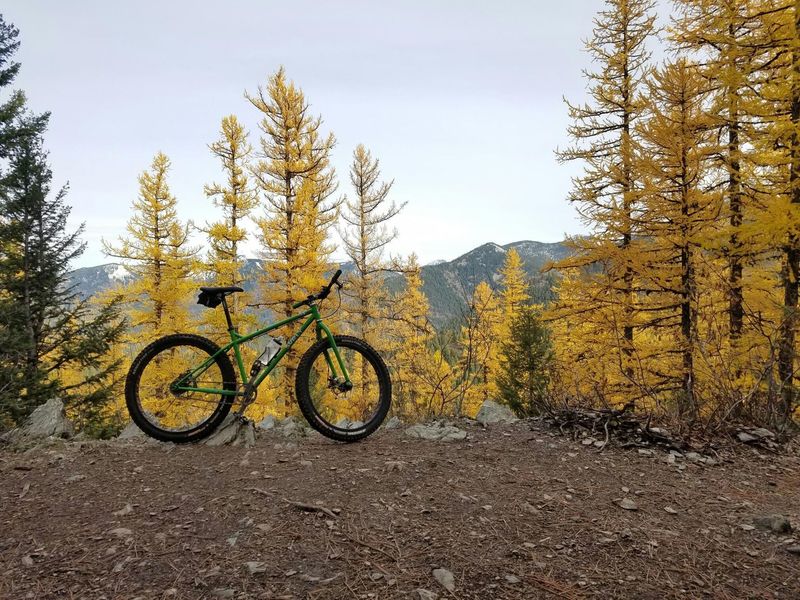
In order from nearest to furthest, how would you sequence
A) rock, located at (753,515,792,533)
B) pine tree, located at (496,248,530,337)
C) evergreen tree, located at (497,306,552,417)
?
rock, located at (753,515,792,533), evergreen tree, located at (497,306,552,417), pine tree, located at (496,248,530,337)

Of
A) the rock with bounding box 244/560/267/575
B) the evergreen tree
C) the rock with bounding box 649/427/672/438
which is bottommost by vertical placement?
the evergreen tree

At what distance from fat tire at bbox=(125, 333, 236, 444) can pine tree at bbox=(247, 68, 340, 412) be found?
31.4 feet

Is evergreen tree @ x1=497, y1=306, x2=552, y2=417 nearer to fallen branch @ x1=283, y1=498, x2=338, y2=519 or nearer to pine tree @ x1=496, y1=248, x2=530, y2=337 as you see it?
pine tree @ x1=496, y1=248, x2=530, y2=337

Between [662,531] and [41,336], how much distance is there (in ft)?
53.7

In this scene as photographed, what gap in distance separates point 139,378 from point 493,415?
3758mm

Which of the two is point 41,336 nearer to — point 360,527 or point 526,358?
point 360,527

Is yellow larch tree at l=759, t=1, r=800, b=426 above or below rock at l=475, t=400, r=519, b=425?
above

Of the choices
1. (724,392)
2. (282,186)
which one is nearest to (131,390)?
(724,392)

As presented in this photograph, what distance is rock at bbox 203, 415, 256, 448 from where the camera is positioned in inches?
158

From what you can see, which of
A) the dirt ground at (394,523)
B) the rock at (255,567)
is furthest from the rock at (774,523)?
the rock at (255,567)

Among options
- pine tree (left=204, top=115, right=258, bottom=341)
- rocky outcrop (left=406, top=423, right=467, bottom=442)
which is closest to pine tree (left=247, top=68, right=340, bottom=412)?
pine tree (left=204, top=115, right=258, bottom=341)

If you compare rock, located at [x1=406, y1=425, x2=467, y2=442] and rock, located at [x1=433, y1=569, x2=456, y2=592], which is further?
rock, located at [x1=406, y1=425, x2=467, y2=442]

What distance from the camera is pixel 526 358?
15.9 meters

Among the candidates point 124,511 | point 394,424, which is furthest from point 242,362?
point 394,424
